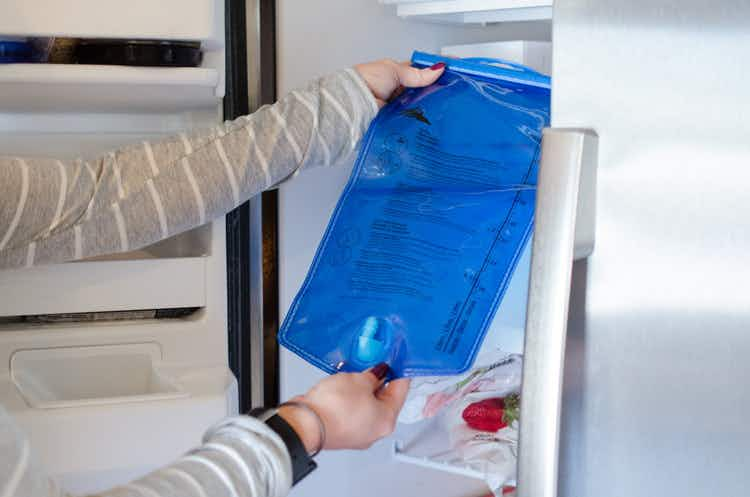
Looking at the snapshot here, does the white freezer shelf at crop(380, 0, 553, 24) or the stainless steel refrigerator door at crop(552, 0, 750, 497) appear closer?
the stainless steel refrigerator door at crop(552, 0, 750, 497)

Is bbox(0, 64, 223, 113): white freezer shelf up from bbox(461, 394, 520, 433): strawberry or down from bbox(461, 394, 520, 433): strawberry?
up

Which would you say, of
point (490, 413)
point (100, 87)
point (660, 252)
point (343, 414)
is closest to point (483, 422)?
point (490, 413)

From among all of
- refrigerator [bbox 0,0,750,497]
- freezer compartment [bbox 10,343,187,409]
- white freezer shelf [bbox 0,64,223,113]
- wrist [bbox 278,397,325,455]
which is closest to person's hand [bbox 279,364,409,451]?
wrist [bbox 278,397,325,455]

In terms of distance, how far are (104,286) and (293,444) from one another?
437 mm

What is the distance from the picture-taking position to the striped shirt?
1016 millimetres

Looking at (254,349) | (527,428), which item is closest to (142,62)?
(254,349)

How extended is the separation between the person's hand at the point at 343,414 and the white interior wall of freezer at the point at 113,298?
253 mm

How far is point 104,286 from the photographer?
3.85 feet

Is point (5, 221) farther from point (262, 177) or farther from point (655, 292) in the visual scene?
point (655, 292)

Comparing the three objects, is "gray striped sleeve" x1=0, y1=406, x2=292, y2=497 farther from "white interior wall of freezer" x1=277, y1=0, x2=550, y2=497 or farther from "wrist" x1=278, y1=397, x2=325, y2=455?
"white interior wall of freezer" x1=277, y1=0, x2=550, y2=497

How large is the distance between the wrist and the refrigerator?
0.24m

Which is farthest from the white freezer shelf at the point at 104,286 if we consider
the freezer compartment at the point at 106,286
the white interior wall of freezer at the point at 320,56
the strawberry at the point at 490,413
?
the strawberry at the point at 490,413

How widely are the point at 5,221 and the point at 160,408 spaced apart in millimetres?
276

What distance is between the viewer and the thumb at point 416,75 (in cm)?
111
